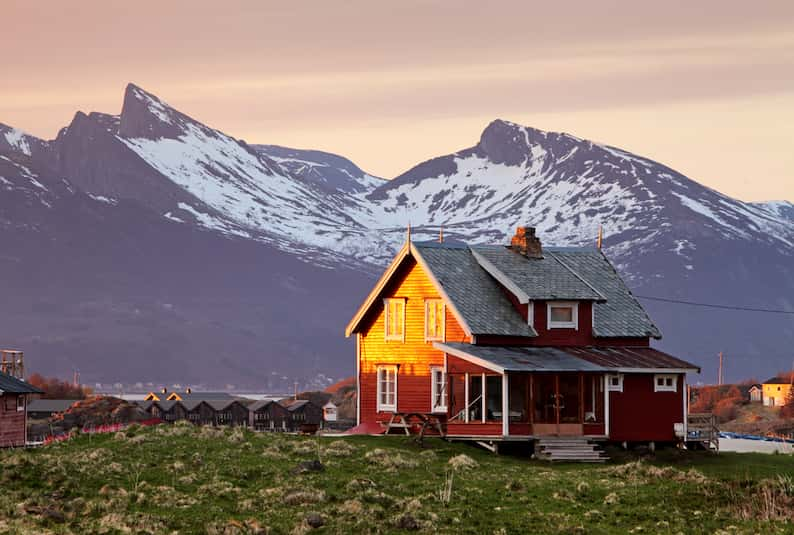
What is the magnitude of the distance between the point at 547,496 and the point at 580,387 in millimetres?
21278

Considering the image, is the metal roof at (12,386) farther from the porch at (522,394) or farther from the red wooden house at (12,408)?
the porch at (522,394)

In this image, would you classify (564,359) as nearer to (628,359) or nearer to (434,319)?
(628,359)

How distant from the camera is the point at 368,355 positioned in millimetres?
78438

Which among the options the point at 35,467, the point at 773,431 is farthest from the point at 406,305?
the point at 773,431

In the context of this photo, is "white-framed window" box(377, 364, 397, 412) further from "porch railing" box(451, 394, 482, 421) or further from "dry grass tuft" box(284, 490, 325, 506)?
"dry grass tuft" box(284, 490, 325, 506)

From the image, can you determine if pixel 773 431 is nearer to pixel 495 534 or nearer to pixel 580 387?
pixel 580 387

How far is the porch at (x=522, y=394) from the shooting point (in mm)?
66562

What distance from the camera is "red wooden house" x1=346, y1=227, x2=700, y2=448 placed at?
6825cm

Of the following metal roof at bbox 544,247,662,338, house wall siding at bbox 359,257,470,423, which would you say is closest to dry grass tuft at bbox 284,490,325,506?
house wall siding at bbox 359,257,470,423

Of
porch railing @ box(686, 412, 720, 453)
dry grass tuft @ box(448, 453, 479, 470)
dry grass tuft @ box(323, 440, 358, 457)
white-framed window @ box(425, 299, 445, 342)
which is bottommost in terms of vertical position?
dry grass tuft @ box(448, 453, 479, 470)

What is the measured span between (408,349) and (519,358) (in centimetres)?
858

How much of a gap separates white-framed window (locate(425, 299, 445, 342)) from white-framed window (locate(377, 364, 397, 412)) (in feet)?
11.1

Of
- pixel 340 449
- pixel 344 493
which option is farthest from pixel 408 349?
pixel 344 493

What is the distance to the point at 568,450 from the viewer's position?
66312 mm
